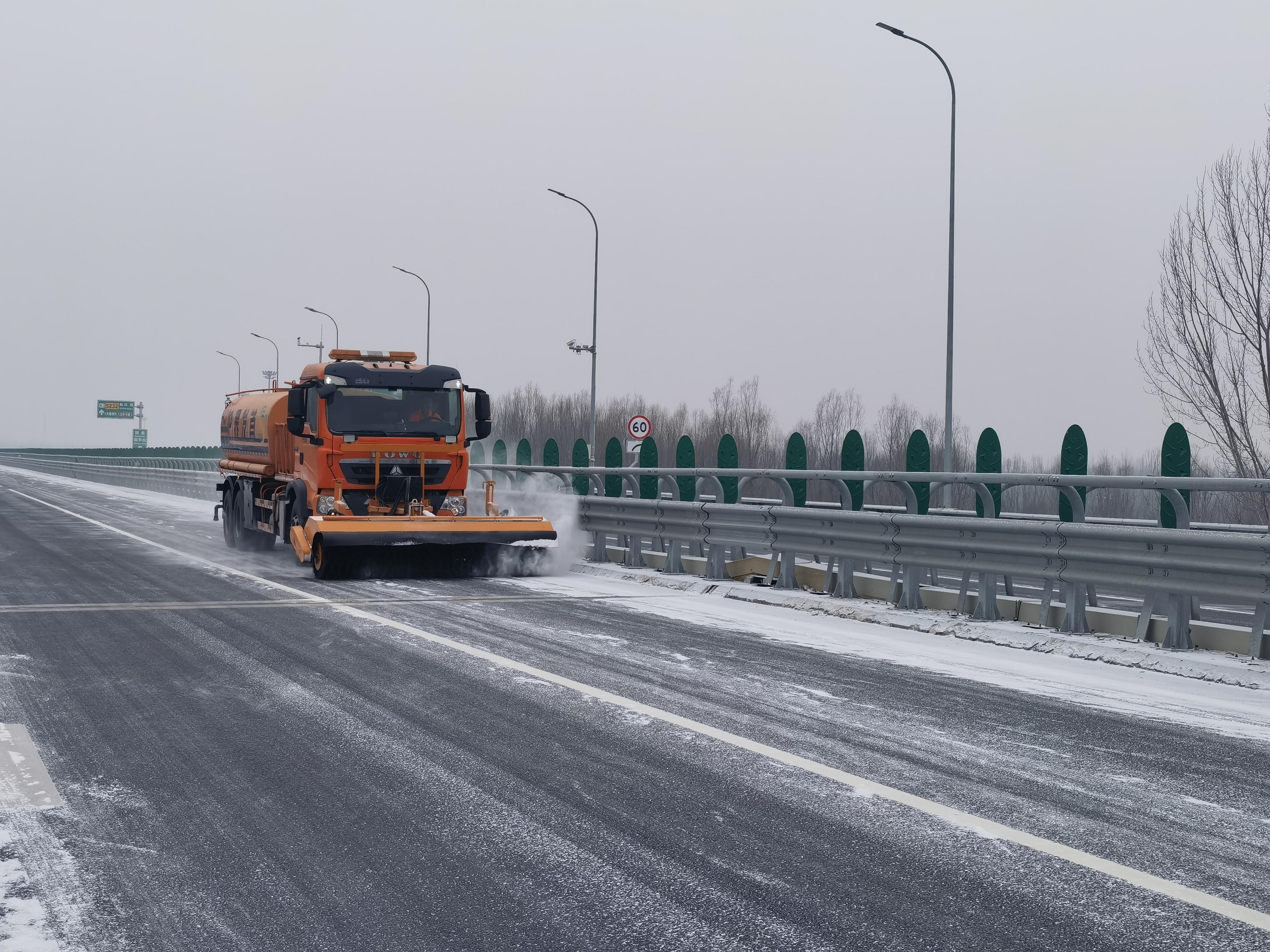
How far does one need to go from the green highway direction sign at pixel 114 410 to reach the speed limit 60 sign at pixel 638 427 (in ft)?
447

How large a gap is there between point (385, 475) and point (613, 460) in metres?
8.63

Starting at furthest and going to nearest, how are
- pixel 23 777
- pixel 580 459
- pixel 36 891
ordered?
pixel 580 459 < pixel 23 777 < pixel 36 891

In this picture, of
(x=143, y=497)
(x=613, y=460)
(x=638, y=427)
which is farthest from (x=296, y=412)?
(x=143, y=497)

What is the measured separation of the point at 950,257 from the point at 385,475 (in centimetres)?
1283

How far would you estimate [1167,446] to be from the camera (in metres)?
14.5

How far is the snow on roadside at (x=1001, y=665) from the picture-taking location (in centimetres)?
723

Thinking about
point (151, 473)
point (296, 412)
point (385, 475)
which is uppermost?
point (296, 412)

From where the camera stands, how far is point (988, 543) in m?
10.6

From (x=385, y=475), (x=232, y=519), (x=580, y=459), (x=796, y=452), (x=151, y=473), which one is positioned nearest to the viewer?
(x=385, y=475)

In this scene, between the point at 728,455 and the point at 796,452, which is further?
the point at 728,455

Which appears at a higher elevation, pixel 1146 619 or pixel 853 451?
pixel 853 451

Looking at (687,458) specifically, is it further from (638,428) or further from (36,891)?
(36,891)

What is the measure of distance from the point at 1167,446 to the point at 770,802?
431 inches

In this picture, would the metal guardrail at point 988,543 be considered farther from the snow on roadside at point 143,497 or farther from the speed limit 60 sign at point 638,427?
the speed limit 60 sign at point 638,427
